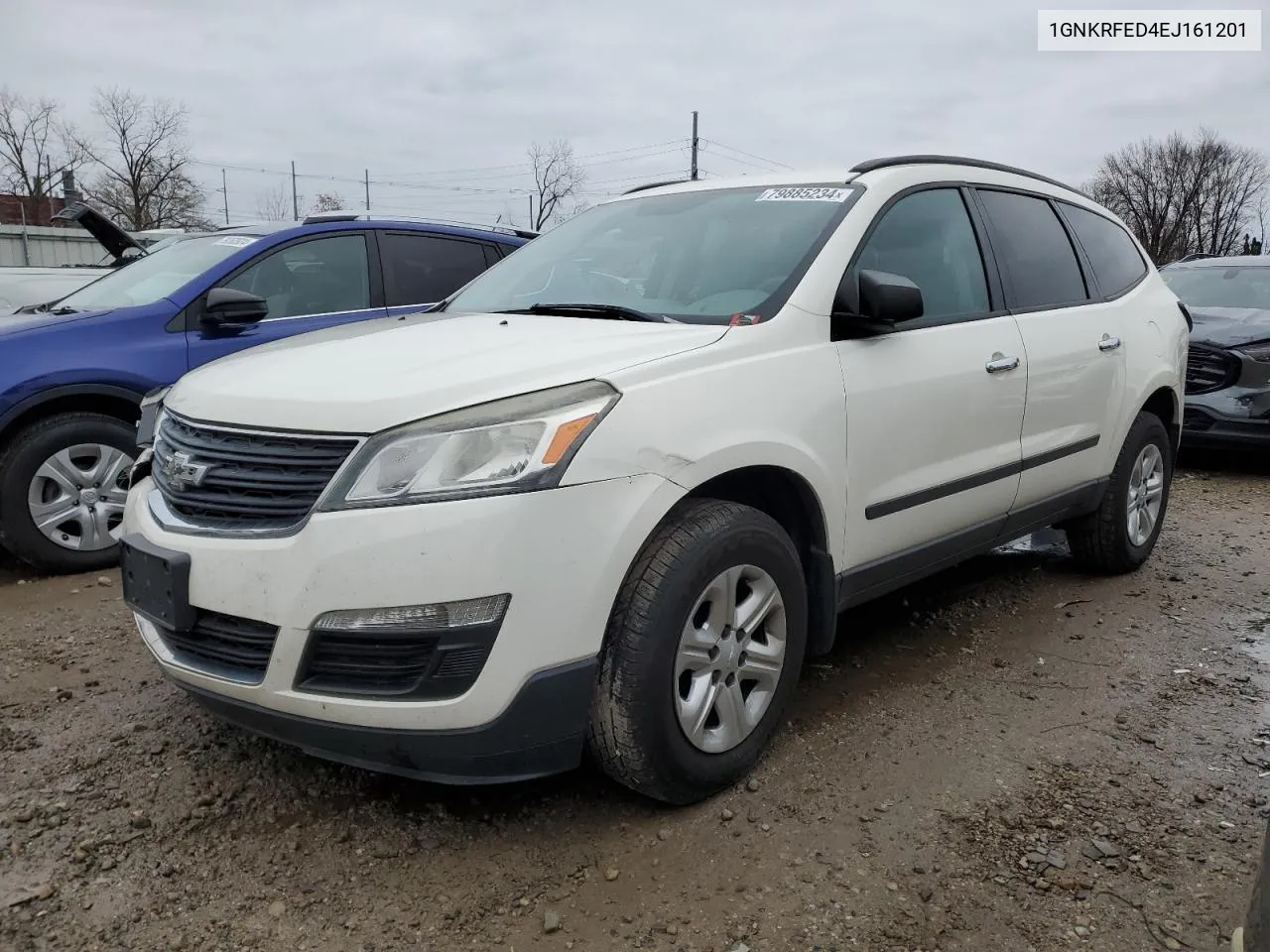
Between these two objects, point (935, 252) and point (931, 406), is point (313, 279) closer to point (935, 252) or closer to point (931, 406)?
point (935, 252)

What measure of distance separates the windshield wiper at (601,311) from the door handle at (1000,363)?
4.20 feet

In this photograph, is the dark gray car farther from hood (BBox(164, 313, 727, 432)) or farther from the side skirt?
hood (BBox(164, 313, 727, 432))

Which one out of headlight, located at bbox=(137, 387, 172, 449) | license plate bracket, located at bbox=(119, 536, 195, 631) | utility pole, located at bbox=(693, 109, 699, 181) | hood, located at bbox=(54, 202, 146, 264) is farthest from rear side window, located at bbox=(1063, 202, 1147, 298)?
utility pole, located at bbox=(693, 109, 699, 181)

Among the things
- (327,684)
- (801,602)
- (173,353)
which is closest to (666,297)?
(801,602)

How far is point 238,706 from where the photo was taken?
2379 mm

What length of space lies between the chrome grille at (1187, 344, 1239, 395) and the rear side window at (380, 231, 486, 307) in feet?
17.4

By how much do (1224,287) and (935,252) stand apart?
21.3ft

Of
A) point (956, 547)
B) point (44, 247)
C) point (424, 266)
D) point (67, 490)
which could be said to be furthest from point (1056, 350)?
point (44, 247)

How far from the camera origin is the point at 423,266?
5863 millimetres

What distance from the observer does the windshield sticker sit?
3.29 metres

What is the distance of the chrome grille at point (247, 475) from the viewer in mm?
2262

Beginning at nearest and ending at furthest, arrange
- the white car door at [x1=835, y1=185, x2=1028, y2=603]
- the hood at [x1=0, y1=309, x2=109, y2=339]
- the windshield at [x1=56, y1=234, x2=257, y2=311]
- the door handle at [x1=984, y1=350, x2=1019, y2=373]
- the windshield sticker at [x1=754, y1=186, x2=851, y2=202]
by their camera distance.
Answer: the white car door at [x1=835, y1=185, x2=1028, y2=603] → the windshield sticker at [x1=754, y1=186, x2=851, y2=202] → the door handle at [x1=984, y1=350, x2=1019, y2=373] → the hood at [x1=0, y1=309, x2=109, y2=339] → the windshield at [x1=56, y1=234, x2=257, y2=311]

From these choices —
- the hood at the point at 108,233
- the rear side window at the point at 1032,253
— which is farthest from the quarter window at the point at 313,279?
the rear side window at the point at 1032,253

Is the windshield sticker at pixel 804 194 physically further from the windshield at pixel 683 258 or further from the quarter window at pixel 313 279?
the quarter window at pixel 313 279
